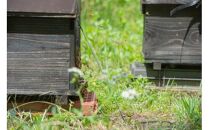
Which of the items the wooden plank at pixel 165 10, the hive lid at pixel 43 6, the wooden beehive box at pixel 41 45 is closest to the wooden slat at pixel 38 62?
the wooden beehive box at pixel 41 45

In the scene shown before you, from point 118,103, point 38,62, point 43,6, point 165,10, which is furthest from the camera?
point 165,10

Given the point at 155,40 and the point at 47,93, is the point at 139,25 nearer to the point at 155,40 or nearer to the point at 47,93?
the point at 155,40

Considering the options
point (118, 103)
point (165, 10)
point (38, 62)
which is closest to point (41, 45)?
point (38, 62)

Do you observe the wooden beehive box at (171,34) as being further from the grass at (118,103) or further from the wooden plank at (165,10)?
the grass at (118,103)

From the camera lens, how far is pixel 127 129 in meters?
3.65

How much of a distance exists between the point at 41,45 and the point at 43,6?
29 centimetres

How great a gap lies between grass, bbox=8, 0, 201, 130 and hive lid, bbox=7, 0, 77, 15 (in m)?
0.62

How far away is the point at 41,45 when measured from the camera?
3914 millimetres

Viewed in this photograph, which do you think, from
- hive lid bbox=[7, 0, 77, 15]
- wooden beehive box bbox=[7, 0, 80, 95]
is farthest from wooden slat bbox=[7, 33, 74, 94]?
hive lid bbox=[7, 0, 77, 15]

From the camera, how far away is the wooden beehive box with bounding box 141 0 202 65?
4.80 meters

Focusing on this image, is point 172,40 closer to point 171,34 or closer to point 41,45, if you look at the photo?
point 171,34

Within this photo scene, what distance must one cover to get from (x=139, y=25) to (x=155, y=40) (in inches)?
118
